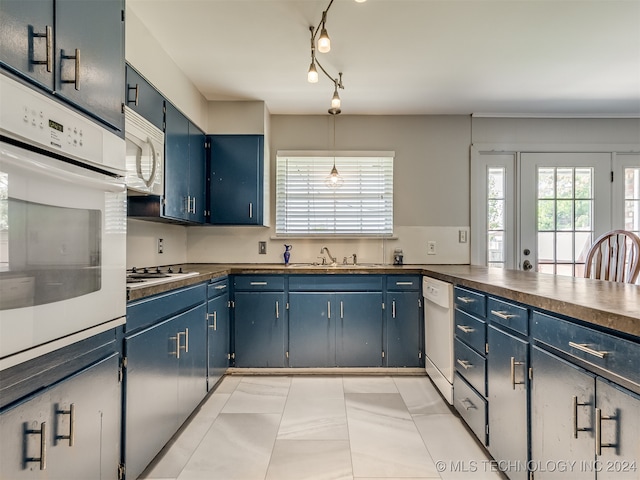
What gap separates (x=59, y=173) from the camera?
106 cm

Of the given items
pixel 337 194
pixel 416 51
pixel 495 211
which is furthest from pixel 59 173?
pixel 495 211

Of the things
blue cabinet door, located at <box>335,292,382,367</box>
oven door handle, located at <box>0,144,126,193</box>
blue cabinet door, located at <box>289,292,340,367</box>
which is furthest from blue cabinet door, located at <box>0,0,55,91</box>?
blue cabinet door, located at <box>335,292,382,367</box>

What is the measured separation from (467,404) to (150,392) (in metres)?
1.72

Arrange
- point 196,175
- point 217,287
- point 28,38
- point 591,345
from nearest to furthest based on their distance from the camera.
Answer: point 28,38
point 591,345
point 217,287
point 196,175

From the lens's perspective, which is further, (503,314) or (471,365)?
(471,365)

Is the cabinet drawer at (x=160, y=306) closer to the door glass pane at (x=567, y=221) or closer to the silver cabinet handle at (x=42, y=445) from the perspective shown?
the silver cabinet handle at (x=42, y=445)

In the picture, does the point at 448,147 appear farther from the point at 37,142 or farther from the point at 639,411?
the point at 37,142

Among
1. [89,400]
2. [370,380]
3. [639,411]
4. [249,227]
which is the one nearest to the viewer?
[639,411]

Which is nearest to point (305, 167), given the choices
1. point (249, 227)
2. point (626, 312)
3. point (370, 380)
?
point (249, 227)

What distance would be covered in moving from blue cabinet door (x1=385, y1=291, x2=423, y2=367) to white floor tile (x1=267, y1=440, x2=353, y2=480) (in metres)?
1.22

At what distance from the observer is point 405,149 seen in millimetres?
3848

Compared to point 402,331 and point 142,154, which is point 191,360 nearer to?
point 142,154

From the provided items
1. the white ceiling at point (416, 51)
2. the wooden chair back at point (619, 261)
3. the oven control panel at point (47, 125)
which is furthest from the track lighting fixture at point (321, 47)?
the wooden chair back at point (619, 261)

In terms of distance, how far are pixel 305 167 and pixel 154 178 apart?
73.7 inches
